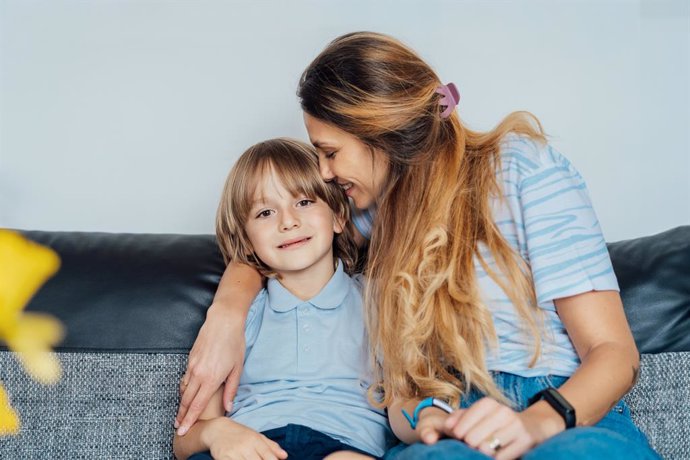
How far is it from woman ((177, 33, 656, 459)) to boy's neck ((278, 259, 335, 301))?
0.17 metres

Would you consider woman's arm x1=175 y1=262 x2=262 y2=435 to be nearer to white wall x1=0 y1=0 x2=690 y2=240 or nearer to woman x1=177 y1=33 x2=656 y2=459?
woman x1=177 y1=33 x2=656 y2=459

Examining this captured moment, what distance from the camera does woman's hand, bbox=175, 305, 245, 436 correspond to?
4.91ft

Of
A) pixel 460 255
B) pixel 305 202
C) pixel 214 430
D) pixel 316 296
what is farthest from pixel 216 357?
pixel 460 255

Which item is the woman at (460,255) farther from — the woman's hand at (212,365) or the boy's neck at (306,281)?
the boy's neck at (306,281)

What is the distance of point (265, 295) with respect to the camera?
1.69m

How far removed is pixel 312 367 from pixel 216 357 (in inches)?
7.0

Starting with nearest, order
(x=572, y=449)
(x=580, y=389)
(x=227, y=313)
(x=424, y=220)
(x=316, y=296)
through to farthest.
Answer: (x=572, y=449) → (x=580, y=389) → (x=424, y=220) → (x=227, y=313) → (x=316, y=296)

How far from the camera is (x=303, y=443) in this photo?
1.44m

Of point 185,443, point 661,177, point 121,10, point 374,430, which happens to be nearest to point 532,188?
point 374,430

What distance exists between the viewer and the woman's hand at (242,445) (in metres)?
1.39

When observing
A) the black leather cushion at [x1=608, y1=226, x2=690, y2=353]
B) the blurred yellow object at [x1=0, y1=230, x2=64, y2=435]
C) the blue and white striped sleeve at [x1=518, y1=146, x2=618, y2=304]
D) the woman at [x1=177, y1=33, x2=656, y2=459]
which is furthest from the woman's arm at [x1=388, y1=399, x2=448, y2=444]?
the blurred yellow object at [x1=0, y1=230, x2=64, y2=435]

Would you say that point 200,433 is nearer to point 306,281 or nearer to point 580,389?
point 306,281

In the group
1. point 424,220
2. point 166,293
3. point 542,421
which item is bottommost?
point 166,293

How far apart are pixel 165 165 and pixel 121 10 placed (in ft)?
1.25
